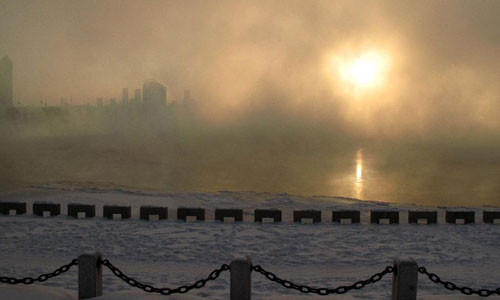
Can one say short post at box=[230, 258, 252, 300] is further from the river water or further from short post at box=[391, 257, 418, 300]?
the river water

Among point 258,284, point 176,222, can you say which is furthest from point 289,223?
point 258,284

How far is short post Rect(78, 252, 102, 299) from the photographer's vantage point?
686 centimetres

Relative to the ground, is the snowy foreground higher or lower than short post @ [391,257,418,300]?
lower

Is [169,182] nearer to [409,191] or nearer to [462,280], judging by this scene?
[409,191]

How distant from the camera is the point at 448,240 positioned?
13.2 meters

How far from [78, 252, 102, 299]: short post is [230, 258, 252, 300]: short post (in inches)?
76.4

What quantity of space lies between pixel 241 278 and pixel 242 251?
5009 millimetres

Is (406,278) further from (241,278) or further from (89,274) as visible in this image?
(89,274)

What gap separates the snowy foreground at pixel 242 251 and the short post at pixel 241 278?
795 mm

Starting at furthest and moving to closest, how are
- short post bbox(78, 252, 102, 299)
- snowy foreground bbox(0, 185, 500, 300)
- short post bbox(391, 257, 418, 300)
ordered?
snowy foreground bbox(0, 185, 500, 300) < short post bbox(78, 252, 102, 299) < short post bbox(391, 257, 418, 300)

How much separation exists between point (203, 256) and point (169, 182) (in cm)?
4384

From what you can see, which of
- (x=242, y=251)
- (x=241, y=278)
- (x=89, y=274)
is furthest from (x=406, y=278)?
(x=242, y=251)

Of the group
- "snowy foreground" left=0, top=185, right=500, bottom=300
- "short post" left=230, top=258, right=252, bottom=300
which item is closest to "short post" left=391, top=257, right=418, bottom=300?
"snowy foreground" left=0, top=185, right=500, bottom=300

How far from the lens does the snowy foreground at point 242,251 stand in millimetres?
8906
